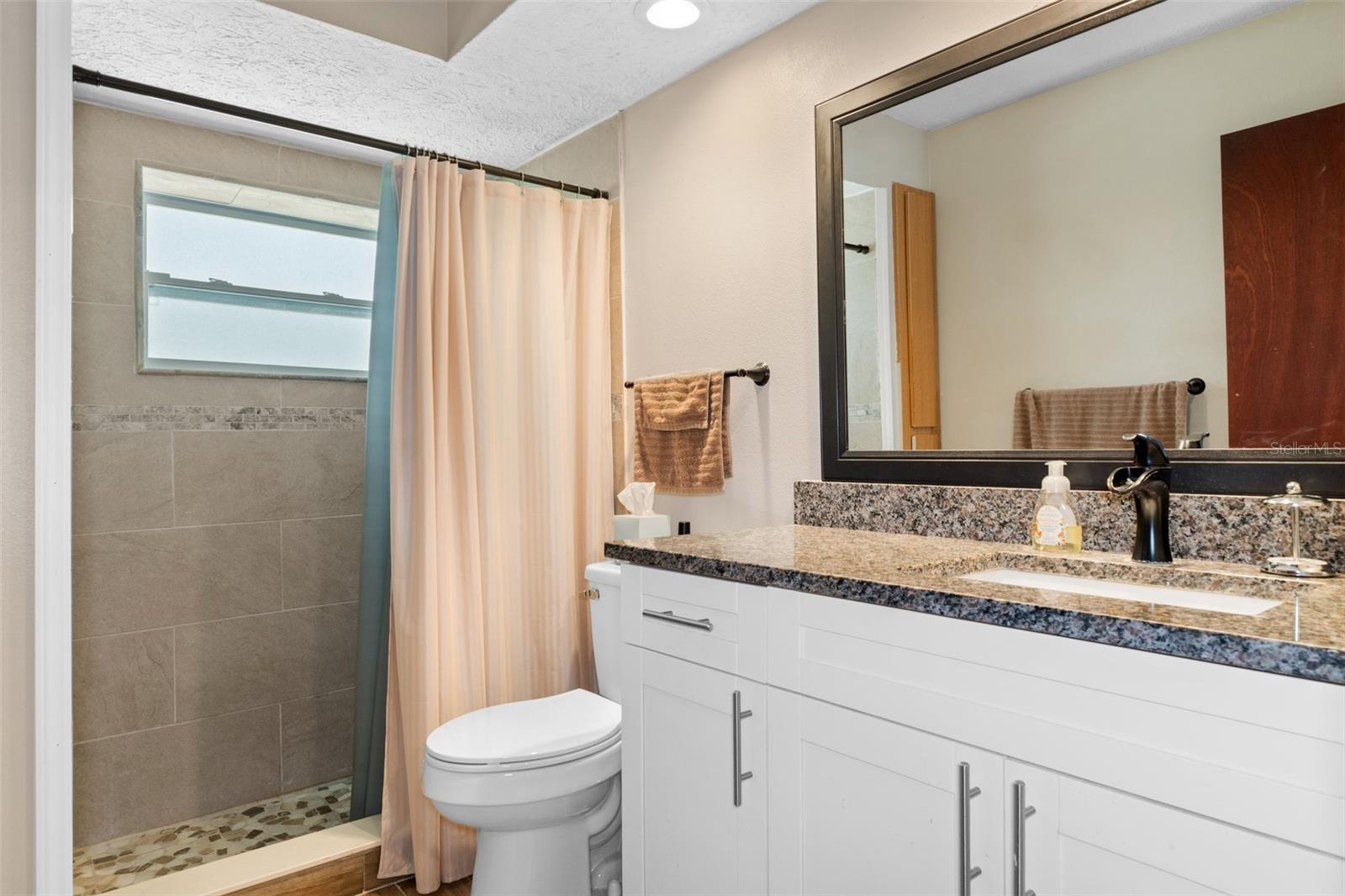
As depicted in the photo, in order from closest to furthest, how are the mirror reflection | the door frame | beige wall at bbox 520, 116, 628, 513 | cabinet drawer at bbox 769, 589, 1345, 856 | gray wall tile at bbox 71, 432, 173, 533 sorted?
cabinet drawer at bbox 769, 589, 1345, 856 < the door frame < the mirror reflection < gray wall tile at bbox 71, 432, 173, 533 < beige wall at bbox 520, 116, 628, 513

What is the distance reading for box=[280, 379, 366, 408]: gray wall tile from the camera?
2.74 m

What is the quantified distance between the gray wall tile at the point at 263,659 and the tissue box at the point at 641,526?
1186 mm

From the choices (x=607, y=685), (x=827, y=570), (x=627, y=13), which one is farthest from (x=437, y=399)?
(x=827, y=570)

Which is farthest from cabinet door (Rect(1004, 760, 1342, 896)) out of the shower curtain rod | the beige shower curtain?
the shower curtain rod

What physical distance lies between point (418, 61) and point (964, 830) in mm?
2250

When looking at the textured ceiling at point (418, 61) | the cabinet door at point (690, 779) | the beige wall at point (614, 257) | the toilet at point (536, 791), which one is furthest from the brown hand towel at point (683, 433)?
the textured ceiling at point (418, 61)

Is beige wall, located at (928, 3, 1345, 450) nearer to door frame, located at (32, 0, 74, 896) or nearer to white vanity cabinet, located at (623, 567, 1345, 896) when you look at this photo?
white vanity cabinet, located at (623, 567, 1345, 896)

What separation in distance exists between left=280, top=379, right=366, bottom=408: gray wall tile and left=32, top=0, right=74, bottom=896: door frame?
5.78 ft

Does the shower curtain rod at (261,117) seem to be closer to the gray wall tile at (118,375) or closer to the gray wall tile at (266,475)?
the gray wall tile at (118,375)

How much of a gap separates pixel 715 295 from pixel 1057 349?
1.00m

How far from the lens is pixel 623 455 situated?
2646 mm

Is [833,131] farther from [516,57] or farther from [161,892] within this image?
[161,892]

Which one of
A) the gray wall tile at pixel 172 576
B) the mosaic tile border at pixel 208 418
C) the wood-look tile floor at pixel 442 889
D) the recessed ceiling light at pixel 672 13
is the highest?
the recessed ceiling light at pixel 672 13

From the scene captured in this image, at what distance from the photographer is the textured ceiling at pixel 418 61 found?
2045mm
